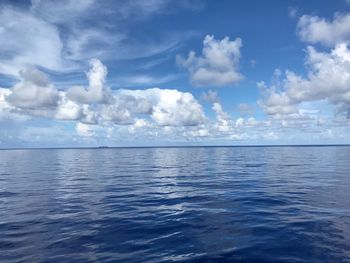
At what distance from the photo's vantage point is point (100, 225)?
2148 centimetres

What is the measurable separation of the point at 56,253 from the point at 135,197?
1717 centimetres

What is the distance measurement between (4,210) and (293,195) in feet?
96.6

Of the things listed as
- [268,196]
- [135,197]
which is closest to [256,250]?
[268,196]

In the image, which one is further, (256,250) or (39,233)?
(39,233)

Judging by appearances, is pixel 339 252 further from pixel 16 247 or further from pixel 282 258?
pixel 16 247

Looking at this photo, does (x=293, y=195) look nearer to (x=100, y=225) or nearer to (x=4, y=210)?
(x=100, y=225)

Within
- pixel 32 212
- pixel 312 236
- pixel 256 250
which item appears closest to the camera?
pixel 256 250

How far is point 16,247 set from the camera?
17.0 metres

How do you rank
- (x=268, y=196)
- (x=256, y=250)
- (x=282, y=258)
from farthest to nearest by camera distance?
(x=268, y=196) → (x=256, y=250) → (x=282, y=258)

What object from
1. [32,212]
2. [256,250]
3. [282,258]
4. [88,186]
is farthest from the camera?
[88,186]

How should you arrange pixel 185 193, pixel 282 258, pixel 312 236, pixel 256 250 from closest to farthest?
pixel 282 258 < pixel 256 250 < pixel 312 236 < pixel 185 193

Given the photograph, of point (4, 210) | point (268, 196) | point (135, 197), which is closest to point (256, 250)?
point (268, 196)

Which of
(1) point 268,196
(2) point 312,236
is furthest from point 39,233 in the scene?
(1) point 268,196

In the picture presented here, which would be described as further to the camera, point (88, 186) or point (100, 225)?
point (88, 186)
